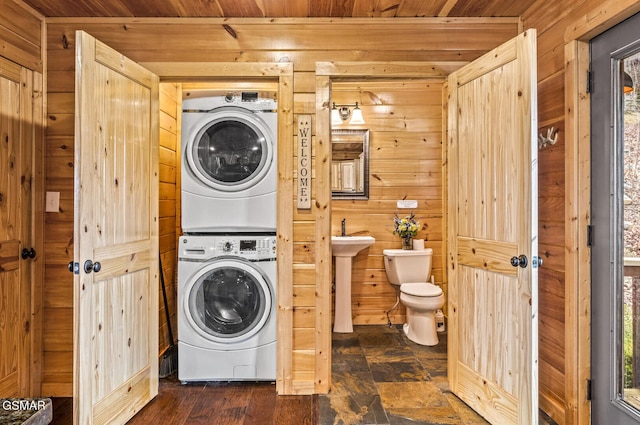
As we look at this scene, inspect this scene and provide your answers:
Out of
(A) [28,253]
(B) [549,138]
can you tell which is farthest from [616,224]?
(A) [28,253]

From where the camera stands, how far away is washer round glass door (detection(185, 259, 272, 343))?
250 centimetres

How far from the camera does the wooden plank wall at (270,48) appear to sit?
2.42m

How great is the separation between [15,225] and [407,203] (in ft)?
10.3

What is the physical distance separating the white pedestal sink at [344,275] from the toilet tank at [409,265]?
27cm

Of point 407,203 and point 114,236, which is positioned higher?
point 407,203

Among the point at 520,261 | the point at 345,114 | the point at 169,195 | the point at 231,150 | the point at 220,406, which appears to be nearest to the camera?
the point at 520,261

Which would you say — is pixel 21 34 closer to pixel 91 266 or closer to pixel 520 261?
pixel 91 266

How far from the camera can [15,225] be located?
2.24 m

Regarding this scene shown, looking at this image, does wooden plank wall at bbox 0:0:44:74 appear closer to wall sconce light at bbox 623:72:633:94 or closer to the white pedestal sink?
the white pedestal sink

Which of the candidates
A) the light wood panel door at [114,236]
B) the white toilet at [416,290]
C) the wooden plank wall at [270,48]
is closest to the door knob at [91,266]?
the light wood panel door at [114,236]

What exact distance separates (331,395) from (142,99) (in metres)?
2.18

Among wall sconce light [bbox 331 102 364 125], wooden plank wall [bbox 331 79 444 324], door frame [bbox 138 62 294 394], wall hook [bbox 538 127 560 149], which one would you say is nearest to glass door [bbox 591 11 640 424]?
wall hook [bbox 538 127 560 149]

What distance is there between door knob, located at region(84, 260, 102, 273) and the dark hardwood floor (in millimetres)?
944

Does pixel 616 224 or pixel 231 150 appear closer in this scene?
pixel 616 224
